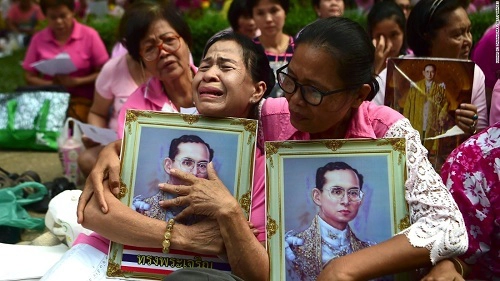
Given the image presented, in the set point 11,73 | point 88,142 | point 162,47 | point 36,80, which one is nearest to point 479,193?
point 162,47

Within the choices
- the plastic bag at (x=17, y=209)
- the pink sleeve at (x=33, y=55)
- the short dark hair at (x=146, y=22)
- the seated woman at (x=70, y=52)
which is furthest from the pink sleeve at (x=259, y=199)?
the pink sleeve at (x=33, y=55)

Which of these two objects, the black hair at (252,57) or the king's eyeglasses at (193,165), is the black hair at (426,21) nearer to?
the black hair at (252,57)

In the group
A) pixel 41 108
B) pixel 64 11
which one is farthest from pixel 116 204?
pixel 64 11

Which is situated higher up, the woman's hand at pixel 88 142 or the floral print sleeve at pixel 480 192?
the woman's hand at pixel 88 142

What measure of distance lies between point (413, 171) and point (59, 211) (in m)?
2.04

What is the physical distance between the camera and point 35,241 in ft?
13.1

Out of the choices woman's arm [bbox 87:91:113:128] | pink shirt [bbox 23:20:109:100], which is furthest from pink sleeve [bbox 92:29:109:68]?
woman's arm [bbox 87:91:113:128]

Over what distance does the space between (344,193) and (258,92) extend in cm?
65

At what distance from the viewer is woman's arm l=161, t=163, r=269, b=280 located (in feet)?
8.36

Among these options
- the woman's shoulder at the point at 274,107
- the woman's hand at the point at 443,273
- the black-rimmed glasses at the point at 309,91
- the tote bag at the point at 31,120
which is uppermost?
the tote bag at the point at 31,120

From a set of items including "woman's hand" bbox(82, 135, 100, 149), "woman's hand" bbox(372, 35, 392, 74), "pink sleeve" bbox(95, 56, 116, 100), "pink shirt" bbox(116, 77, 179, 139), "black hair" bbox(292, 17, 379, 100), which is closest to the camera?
"black hair" bbox(292, 17, 379, 100)

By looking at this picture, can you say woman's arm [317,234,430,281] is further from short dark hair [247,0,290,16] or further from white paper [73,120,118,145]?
short dark hair [247,0,290,16]

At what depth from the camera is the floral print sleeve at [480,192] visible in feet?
8.71

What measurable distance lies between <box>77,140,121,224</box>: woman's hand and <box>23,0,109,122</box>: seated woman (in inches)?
146
